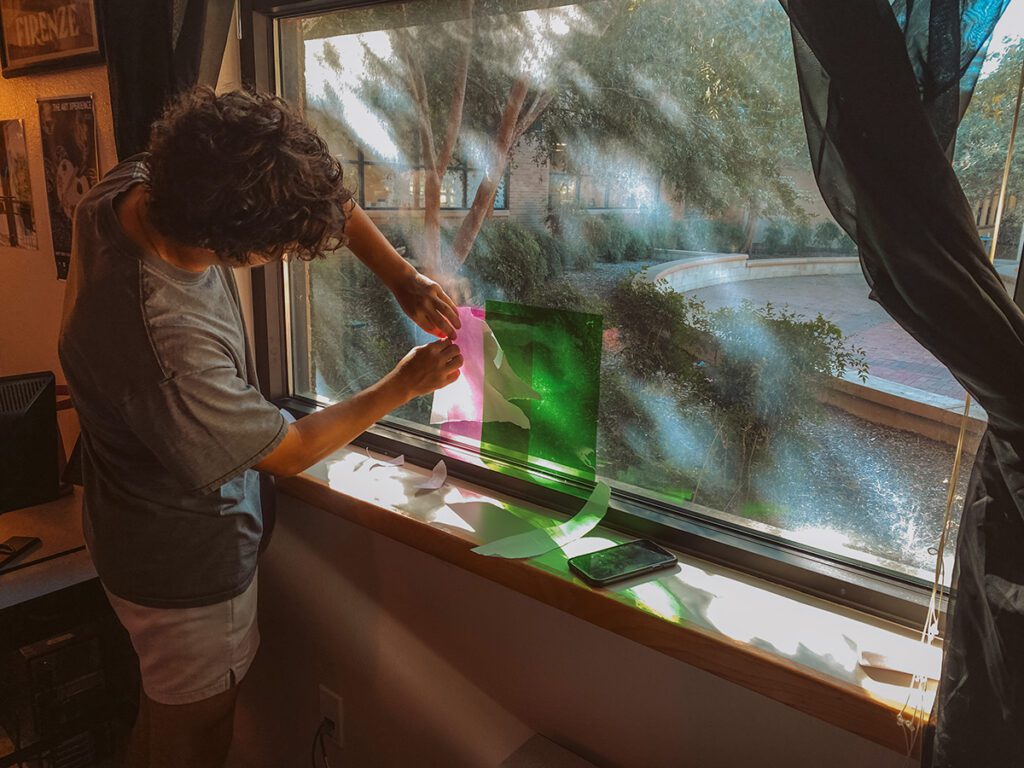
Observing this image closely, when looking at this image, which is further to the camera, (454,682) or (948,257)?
(454,682)

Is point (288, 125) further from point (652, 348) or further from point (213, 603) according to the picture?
point (213, 603)

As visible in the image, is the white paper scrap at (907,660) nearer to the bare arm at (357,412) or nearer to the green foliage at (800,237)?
the green foliage at (800,237)

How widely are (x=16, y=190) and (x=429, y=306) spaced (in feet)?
5.37

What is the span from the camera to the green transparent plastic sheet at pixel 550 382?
125 cm

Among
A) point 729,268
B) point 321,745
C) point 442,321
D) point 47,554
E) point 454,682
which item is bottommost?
point 321,745

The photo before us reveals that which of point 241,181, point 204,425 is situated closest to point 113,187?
point 241,181

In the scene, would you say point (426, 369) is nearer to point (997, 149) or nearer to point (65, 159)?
point (997, 149)

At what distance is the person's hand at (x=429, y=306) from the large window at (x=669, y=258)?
0.12m

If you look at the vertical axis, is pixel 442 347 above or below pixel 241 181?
below

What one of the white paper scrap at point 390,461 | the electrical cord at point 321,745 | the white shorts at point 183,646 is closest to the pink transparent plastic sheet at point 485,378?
the white paper scrap at point 390,461

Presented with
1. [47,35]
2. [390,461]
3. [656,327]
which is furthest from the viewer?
[47,35]

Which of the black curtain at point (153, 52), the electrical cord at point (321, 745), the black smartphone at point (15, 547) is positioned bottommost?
the electrical cord at point (321, 745)

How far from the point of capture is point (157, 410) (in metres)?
0.96

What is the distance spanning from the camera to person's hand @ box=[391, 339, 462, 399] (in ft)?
3.76
